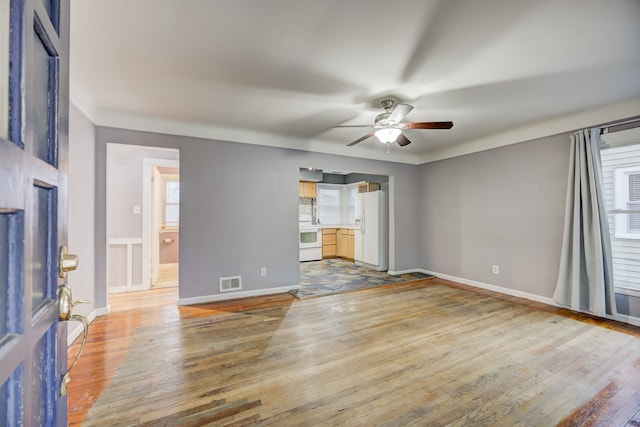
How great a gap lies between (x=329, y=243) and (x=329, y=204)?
52.2 inches

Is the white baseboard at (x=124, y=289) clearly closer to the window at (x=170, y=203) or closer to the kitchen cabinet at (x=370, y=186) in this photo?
the window at (x=170, y=203)

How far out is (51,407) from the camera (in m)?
0.66

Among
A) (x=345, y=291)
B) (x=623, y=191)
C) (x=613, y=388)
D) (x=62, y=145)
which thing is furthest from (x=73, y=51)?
Result: (x=623, y=191)

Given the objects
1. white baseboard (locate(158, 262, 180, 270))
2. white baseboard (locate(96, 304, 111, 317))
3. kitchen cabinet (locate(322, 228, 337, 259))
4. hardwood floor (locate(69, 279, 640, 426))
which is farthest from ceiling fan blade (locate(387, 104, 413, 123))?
white baseboard (locate(158, 262, 180, 270))

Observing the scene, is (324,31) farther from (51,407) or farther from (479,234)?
(479,234)

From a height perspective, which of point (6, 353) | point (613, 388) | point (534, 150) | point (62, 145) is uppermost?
point (534, 150)

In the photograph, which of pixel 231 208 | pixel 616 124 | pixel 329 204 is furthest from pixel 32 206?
pixel 329 204

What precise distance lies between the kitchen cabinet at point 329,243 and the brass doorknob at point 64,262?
670 cm

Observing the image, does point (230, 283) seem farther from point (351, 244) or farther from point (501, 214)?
point (501, 214)

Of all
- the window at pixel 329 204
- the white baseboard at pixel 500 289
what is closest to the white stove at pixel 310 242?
the window at pixel 329 204

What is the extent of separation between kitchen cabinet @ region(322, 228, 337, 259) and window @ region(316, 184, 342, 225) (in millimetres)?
700

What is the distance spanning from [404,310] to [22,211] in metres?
3.59

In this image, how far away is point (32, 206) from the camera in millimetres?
561

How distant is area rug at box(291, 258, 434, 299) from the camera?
4.35 meters
